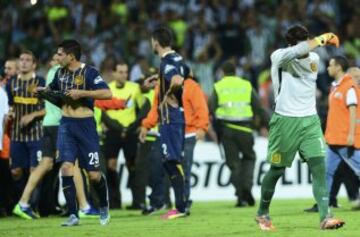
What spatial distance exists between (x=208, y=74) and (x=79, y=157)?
11195 mm

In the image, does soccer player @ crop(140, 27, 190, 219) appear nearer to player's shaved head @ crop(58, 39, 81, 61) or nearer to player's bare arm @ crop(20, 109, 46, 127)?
player's shaved head @ crop(58, 39, 81, 61)

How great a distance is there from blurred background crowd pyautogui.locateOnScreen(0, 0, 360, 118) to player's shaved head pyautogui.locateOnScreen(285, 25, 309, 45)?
12.1 m

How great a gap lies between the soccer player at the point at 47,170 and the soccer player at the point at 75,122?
84.4 inches

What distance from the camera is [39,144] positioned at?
674 inches

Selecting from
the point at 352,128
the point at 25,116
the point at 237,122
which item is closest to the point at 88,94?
the point at 25,116

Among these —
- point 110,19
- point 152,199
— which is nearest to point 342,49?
point 110,19

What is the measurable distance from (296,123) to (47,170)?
5.16 meters

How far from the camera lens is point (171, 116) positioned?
603 inches

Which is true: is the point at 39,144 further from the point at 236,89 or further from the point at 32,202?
the point at 236,89

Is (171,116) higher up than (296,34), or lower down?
lower down

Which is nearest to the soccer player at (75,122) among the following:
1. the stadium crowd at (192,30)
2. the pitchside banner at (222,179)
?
the pitchside banner at (222,179)

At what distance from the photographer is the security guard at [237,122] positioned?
1873 centimetres

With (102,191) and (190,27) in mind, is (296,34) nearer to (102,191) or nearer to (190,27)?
(102,191)

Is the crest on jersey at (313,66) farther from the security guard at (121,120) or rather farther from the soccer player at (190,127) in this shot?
the security guard at (121,120)
